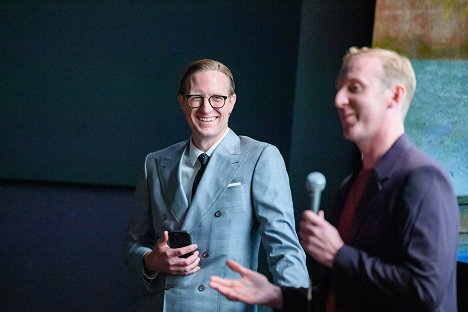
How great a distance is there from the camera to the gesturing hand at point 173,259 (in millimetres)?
2139

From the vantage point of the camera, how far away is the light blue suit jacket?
220 cm

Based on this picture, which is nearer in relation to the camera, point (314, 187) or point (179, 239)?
point (314, 187)

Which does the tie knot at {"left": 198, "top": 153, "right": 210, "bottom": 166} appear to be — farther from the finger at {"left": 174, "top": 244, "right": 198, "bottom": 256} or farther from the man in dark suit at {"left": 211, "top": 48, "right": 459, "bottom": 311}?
the man in dark suit at {"left": 211, "top": 48, "right": 459, "bottom": 311}

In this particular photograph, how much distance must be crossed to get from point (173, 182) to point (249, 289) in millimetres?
780

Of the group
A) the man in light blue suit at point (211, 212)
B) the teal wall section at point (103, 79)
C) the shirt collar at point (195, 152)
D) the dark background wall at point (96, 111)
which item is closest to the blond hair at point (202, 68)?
the man in light blue suit at point (211, 212)

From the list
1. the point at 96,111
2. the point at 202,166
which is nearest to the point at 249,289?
the point at 202,166

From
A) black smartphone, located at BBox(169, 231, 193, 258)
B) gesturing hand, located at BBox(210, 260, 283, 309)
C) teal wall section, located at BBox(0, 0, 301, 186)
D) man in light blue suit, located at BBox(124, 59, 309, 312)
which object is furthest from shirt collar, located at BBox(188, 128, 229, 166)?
teal wall section, located at BBox(0, 0, 301, 186)

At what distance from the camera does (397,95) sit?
4.91 feet

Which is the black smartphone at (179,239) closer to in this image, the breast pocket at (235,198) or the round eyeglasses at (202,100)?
the breast pocket at (235,198)

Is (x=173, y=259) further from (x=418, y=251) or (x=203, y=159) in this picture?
(x=418, y=251)

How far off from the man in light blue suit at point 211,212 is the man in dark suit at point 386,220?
0.62m

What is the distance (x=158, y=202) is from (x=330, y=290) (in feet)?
2.90

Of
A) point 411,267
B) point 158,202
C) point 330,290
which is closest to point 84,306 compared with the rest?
point 158,202

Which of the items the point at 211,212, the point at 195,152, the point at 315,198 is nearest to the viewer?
the point at 315,198
